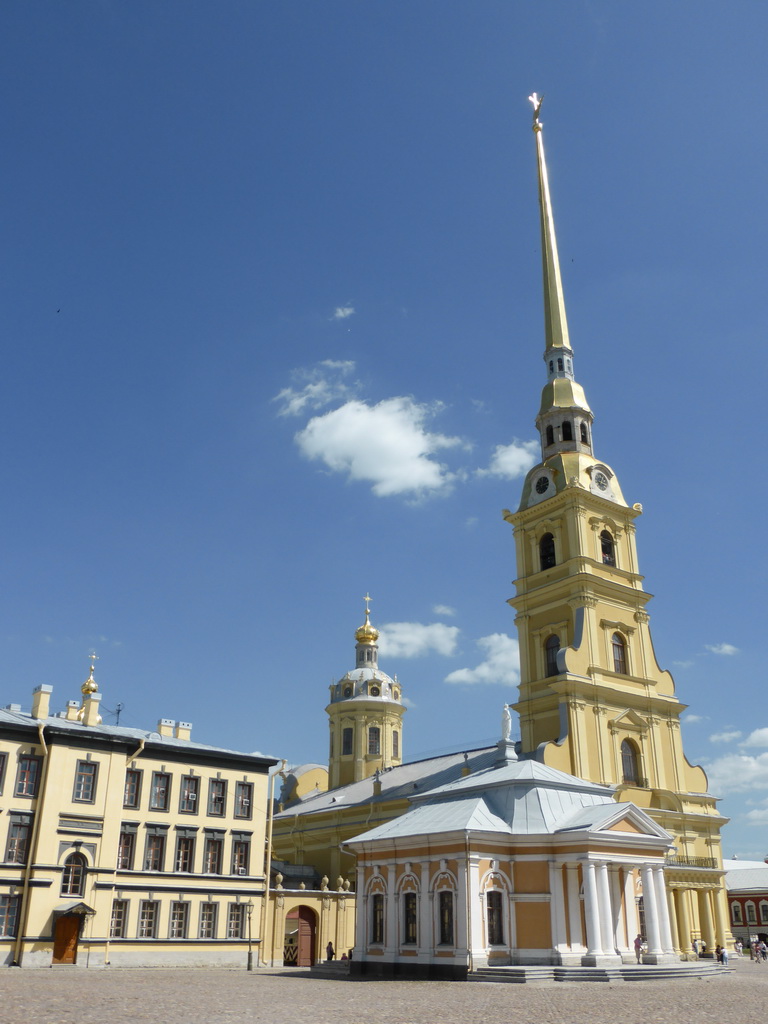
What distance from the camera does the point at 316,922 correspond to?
42969 mm

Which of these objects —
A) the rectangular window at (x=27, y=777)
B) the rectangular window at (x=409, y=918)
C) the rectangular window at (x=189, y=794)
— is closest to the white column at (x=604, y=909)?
the rectangular window at (x=409, y=918)

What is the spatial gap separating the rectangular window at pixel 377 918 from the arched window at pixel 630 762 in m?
17.9

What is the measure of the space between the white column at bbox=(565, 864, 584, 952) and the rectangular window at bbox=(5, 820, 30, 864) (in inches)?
790

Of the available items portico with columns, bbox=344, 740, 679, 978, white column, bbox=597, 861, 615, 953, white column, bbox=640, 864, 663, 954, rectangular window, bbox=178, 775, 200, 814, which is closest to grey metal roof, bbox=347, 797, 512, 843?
portico with columns, bbox=344, 740, 679, 978

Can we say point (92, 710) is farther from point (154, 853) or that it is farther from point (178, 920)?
point (178, 920)

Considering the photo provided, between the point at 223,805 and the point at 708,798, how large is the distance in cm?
2540

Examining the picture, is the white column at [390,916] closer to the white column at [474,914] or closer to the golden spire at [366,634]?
the white column at [474,914]

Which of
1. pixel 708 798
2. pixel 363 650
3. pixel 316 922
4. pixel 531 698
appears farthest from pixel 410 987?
pixel 363 650

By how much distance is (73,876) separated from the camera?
115 feet

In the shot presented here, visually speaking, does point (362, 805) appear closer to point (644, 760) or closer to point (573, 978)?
point (644, 760)

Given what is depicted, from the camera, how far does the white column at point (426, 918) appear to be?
30.5m

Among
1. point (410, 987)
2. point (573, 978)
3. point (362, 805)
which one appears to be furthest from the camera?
point (362, 805)

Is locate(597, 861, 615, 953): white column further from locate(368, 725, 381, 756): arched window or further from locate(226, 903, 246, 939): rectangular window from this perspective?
locate(368, 725, 381, 756): arched window

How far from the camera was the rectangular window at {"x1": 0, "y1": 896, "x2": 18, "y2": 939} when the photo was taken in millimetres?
33094
